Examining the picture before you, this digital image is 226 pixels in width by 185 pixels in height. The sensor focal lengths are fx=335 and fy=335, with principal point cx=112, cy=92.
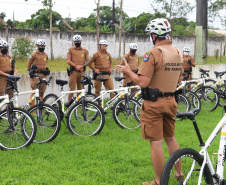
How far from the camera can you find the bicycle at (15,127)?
5758 mm

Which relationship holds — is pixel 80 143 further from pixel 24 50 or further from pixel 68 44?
pixel 68 44

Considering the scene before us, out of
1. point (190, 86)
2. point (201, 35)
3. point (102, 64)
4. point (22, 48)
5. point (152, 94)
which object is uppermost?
point (201, 35)

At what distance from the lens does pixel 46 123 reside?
6.32 metres

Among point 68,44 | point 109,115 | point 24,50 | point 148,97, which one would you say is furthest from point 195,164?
point 68,44

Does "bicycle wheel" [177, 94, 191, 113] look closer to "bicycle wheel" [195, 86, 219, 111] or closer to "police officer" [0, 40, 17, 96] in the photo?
"bicycle wheel" [195, 86, 219, 111]

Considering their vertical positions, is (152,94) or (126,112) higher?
(152,94)

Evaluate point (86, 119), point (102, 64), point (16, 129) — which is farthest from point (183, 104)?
point (16, 129)

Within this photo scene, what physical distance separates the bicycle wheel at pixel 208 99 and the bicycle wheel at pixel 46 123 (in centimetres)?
532

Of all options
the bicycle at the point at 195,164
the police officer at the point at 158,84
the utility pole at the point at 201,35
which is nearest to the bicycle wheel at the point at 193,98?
the police officer at the point at 158,84

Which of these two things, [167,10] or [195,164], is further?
[167,10]

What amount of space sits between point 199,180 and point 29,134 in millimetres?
3635

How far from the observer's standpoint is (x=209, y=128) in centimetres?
776

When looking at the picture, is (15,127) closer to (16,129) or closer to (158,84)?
(16,129)

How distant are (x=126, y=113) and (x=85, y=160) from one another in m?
2.41
